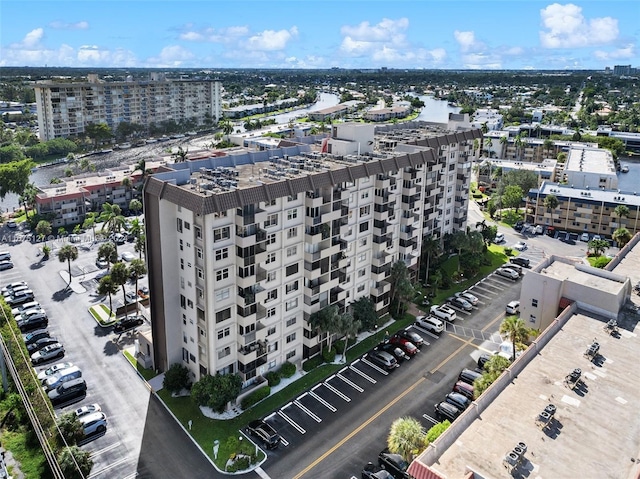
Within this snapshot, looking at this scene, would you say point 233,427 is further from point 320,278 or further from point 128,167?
point 128,167

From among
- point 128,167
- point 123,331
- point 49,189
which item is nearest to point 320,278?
point 123,331

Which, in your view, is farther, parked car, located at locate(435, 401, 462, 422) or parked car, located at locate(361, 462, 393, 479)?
parked car, located at locate(435, 401, 462, 422)

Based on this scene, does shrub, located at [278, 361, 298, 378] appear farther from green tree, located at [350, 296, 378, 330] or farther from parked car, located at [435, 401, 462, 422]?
parked car, located at [435, 401, 462, 422]

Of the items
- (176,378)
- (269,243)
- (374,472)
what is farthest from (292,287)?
(374,472)

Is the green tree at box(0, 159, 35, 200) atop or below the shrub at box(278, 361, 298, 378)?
atop

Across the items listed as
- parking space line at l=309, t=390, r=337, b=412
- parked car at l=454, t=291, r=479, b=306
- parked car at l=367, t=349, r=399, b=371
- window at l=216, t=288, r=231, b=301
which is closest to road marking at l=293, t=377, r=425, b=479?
parked car at l=367, t=349, r=399, b=371

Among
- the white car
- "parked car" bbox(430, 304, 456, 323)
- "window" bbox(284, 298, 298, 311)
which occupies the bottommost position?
"parked car" bbox(430, 304, 456, 323)

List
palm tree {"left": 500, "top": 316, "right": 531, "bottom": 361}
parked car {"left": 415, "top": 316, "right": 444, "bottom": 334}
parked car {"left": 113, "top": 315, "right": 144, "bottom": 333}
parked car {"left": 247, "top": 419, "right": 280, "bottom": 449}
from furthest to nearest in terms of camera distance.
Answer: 1. parked car {"left": 415, "top": 316, "right": 444, "bottom": 334}
2. parked car {"left": 113, "top": 315, "right": 144, "bottom": 333}
3. palm tree {"left": 500, "top": 316, "right": 531, "bottom": 361}
4. parked car {"left": 247, "top": 419, "right": 280, "bottom": 449}

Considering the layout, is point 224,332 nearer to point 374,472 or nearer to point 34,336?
point 374,472
